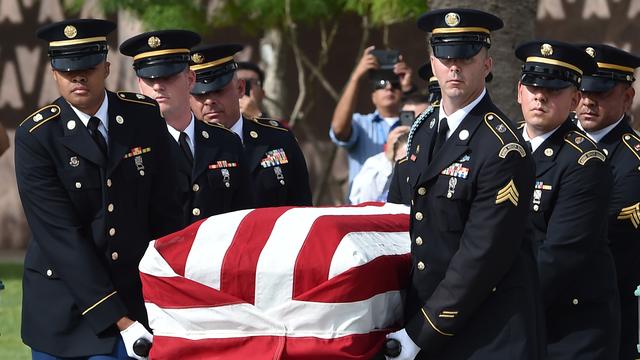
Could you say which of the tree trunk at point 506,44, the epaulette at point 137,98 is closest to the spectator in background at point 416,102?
the tree trunk at point 506,44

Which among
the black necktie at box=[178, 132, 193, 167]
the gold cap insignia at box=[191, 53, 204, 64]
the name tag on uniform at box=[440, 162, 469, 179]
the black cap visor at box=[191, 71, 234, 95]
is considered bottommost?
the black necktie at box=[178, 132, 193, 167]

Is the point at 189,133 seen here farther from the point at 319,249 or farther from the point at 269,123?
the point at 319,249

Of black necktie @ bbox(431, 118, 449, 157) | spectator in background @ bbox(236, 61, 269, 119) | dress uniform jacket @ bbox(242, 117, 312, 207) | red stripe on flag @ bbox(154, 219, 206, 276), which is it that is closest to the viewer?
red stripe on flag @ bbox(154, 219, 206, 276)

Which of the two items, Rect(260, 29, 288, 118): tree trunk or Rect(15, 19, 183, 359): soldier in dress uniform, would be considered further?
Rect(260, 29, 288, 118): tree trunk

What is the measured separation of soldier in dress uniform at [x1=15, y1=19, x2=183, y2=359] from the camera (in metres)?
5.32

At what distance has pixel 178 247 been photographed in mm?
5020

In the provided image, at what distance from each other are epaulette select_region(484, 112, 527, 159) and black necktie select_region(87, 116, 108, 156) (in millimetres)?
1459

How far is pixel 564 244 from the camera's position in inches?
228

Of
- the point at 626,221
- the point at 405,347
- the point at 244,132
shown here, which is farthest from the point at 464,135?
the point at 244,132

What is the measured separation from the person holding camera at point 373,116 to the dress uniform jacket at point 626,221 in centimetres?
358

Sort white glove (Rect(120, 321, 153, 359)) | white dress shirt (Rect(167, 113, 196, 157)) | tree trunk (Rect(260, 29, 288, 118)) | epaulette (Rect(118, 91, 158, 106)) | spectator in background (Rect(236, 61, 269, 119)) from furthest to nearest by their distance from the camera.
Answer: tree trunk (Rect(260, 29, 288, 118)) < spectator in background (Rect(236, 61, 269, 119)) < white dress shirt (Rect(167, 113, 196, 157)) < epaulette (Rect(118, 91, 158, 106)) < white glove (Rect(120, 321, 153, 359))

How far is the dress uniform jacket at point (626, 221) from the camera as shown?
662 cm

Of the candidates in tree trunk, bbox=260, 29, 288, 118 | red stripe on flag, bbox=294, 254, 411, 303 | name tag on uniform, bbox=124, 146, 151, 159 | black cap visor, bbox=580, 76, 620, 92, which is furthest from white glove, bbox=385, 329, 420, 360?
tree trunk, bbox=260, 29, 288, 118

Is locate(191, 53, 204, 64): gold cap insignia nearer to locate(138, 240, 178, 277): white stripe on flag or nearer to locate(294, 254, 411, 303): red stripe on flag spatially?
locate(138, 240, 178, 277): white stripe on flag
